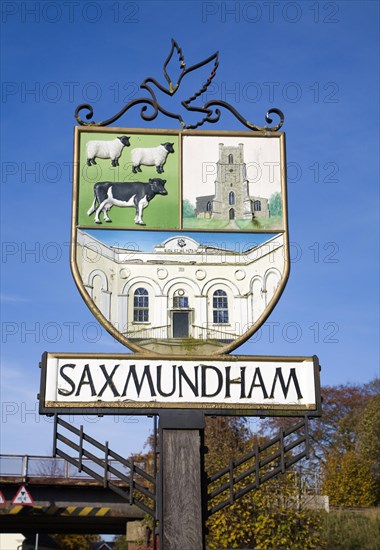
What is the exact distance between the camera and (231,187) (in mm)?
11789

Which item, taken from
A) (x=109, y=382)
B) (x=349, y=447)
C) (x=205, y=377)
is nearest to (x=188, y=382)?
(x=205, y=377)

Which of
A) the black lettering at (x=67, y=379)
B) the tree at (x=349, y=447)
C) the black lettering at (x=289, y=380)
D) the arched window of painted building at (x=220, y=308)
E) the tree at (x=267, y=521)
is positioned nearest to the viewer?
the black lettering at (x=67, y=379)

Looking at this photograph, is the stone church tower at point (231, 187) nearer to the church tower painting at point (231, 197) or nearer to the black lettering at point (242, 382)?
the church tower painting at point (231, 197)

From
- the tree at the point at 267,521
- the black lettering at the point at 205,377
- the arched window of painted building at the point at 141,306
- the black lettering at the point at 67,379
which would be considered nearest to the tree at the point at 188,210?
the arched window of painted building at the point at 141,306

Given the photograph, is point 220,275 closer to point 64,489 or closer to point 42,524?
point 64,489

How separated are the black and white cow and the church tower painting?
68 centimetres

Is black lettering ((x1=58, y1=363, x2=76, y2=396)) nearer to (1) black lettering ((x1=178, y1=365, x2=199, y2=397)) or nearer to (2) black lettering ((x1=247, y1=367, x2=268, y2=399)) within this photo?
(1) black lettering ((x1=178, y1=365, x2=199, y2=397))

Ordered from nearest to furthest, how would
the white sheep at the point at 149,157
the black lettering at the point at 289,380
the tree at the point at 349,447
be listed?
the black lettering at the point at 289,380, the white sheep at the point at 149,157, the tree at the point at 349,447

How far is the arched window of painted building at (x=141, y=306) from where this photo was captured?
1111 centimetres

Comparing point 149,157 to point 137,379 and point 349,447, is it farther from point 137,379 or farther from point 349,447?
point 349,447

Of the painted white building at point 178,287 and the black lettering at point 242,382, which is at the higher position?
the painted white building at point 178,287

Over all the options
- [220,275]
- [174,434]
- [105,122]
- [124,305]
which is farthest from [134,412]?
[105,122]

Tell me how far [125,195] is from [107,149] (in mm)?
774

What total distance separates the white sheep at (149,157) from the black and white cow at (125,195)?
24 cm
